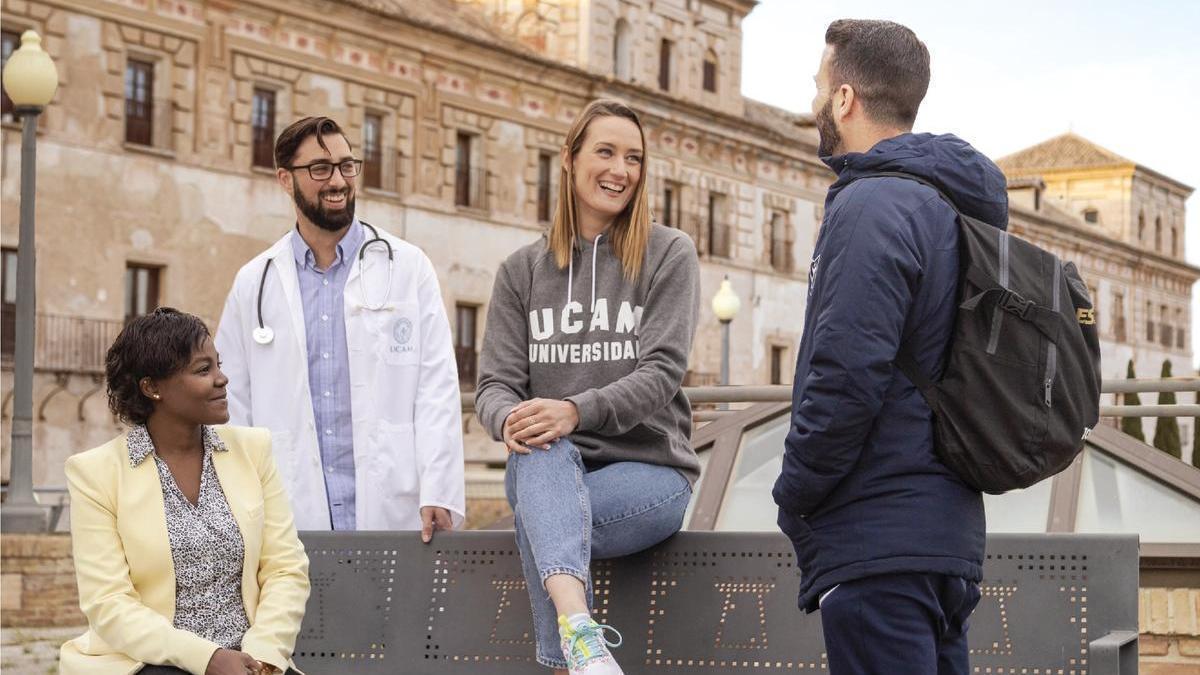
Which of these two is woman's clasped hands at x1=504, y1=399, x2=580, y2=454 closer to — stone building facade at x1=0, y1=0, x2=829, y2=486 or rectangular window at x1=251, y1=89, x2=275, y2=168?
stone building facade at x1=0, y1=0, x2=829, y2=486

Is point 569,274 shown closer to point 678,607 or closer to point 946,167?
point 678,607

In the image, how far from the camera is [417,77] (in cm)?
3033

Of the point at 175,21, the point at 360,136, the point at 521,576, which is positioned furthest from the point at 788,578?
the point at 360,136

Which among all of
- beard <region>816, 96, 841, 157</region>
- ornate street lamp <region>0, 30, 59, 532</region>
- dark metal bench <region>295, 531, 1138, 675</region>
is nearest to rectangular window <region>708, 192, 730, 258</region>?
ornate street lamp <region>0, 30, 59, 532</region>

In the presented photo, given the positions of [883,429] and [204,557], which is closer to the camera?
[883,429]

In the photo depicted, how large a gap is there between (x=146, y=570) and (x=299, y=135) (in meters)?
1.42

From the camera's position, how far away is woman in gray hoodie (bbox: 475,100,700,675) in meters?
3.74

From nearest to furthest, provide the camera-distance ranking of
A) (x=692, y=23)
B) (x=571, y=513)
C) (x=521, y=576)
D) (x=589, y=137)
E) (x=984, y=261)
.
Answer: (x=984, y=261)
(x=571, y=513)
(x=589, y=137)
(x=521, y=576)
(x=692, y=23)

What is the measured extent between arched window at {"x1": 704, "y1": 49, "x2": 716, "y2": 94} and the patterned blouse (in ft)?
117

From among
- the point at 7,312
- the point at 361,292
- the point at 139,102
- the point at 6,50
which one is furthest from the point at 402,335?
the point at 139,102

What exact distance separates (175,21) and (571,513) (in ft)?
78.1

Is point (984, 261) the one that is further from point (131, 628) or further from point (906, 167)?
point (131, 628)

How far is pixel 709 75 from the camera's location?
3884 centimetres

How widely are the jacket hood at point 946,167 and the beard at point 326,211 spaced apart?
1856 millimetres
